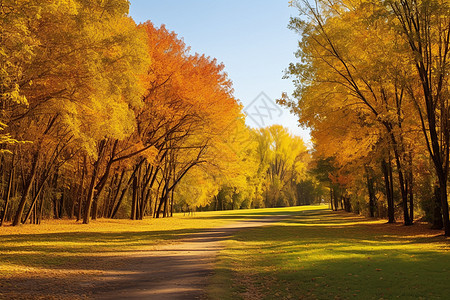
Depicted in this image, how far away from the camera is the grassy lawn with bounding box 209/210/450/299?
7.18 metres

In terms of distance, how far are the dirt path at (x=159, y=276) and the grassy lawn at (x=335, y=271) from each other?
0.44 m

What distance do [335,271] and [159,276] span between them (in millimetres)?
4105

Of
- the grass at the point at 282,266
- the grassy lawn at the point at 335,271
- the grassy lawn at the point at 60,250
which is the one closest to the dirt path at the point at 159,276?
the grass at the point at 282,266

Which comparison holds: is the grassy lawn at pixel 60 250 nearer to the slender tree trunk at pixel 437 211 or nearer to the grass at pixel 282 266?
the grass at pixel 282 266

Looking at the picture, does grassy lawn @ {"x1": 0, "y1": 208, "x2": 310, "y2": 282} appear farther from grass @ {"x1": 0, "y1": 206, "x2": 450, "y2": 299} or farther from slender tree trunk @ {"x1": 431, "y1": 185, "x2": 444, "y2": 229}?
slender tree trunk @ {"x1": 431, "y1": 185, "x2": 444, "y2": 229}

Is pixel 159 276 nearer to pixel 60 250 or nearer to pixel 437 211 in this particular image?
pixel 60 250

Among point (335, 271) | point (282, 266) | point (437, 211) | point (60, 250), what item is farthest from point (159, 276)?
point (437, 211)

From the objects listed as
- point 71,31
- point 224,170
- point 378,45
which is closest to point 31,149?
point 71,31

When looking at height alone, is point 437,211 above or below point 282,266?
above

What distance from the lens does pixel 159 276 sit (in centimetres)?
858

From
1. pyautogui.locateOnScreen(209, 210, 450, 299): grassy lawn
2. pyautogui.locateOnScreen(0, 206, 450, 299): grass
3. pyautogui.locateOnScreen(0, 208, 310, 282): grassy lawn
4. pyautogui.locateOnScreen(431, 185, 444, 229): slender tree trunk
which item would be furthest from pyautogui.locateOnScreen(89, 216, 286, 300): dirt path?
pyautogui.locateOnScreen(431, 185, 444, 229): slender tree trunk

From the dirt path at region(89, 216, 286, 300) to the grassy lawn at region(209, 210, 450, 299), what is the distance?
17.2 inches

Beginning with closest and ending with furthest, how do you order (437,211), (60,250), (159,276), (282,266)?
(159,276) < (282,266) < (60,250) < (437,211)

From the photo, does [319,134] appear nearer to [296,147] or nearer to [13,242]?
[13,242]
